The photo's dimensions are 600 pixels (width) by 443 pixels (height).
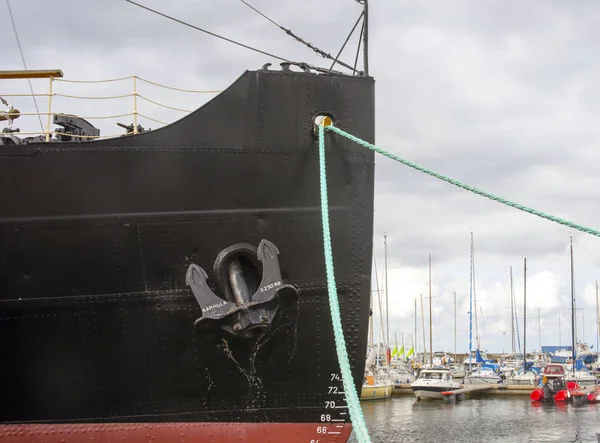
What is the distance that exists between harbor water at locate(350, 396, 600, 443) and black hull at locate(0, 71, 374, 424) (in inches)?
768

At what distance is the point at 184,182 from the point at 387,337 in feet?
138

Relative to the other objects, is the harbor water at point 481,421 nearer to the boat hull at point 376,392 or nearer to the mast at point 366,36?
the boat hull at point 376,392

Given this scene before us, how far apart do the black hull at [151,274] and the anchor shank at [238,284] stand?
0.25 metres

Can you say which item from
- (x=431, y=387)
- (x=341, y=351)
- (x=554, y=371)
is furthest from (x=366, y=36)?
(x=554, y=371)

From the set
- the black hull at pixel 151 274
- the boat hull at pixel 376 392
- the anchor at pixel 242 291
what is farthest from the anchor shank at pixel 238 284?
the boat hull at pixel 376 392

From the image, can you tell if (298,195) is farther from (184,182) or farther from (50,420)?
(50,420)

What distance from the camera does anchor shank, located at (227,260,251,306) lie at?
753cm

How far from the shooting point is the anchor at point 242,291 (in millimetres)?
7465

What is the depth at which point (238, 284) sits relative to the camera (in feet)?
25.1

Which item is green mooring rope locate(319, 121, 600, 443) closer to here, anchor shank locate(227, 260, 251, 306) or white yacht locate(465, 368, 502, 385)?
anchor shank locate(227, 260, 251, 306)

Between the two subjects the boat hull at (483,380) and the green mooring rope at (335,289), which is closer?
the green mooring rope at (335,289)

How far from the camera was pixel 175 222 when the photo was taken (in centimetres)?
779

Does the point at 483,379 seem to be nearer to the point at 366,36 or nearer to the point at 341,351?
the point at 366,36

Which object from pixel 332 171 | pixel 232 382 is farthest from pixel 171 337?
pixel 332 171
